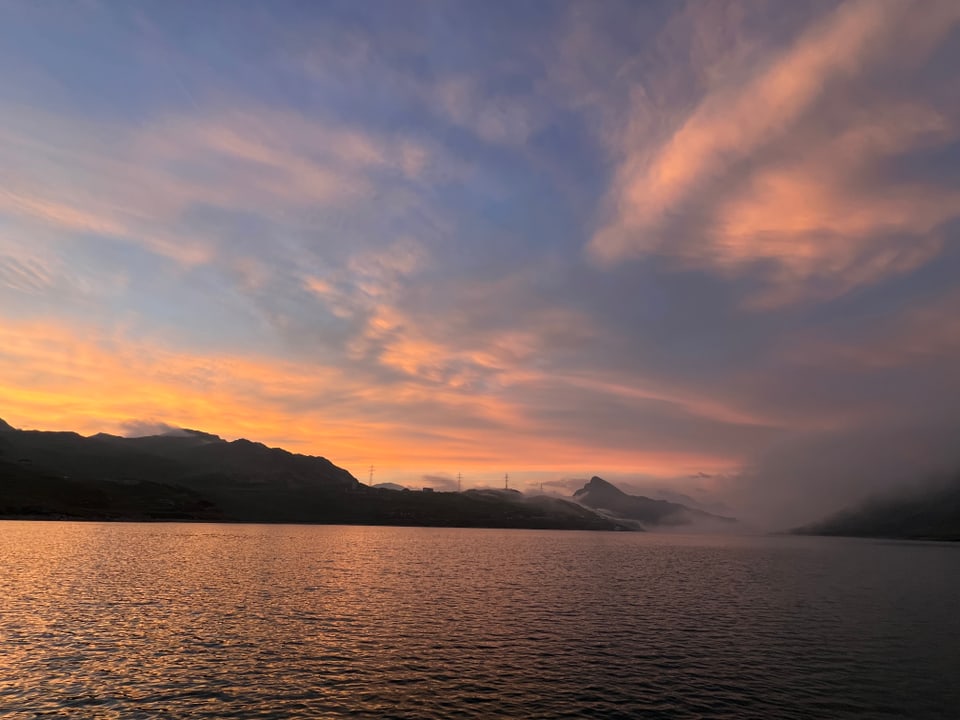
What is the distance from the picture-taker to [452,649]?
Result: 6912 cm

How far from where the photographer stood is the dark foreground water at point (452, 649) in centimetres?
4966

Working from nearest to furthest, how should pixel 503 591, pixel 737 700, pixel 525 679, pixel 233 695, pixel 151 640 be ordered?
1. pixel 233 695
2. pixel 737 700
3. pixel 525 679
4. pixel 151 640
5. pixel 503 591

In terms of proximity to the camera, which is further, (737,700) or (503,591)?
(503,591)

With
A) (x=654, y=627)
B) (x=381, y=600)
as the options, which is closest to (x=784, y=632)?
(x=654, y=627)

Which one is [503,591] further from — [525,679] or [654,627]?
[525,679]

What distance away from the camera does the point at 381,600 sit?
342 feet

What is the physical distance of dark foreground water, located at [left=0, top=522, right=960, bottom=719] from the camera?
163 ft

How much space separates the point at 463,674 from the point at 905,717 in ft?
129

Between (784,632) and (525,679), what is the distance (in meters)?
50.9

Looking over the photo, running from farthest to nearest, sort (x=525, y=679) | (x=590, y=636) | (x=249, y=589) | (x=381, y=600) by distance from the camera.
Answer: (x=249, y=589), (x=381, y=600), (x=590, y=636), (x=525, y=679)

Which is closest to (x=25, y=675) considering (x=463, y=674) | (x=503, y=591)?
(x=463, y=674)

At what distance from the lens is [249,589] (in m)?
112

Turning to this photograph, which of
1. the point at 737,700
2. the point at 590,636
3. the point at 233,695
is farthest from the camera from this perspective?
the point at 590,636

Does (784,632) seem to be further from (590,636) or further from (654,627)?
(590,636)
